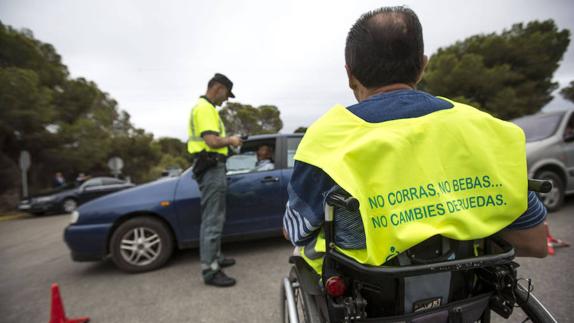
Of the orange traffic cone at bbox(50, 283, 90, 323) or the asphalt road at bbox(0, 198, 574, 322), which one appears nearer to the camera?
the orange traffic cone at bbox(50, 283, 90, 323)

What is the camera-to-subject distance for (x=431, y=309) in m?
0.87

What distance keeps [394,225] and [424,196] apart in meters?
0.13

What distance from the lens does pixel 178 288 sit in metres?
2.68

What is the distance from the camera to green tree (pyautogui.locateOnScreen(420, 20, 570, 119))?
15.7 meters

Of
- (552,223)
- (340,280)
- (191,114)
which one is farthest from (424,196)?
(552,223)

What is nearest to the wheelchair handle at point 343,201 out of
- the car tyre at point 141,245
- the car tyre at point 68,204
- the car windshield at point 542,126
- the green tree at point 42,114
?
the car tyre at point 141,245

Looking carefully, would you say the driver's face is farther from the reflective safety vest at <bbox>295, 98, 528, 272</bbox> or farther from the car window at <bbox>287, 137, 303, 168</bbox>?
the reflective safety vest at <bbox>295, 98, 528, 272</bbox>

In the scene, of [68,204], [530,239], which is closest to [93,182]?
[68,204]

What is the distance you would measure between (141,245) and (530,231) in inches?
134

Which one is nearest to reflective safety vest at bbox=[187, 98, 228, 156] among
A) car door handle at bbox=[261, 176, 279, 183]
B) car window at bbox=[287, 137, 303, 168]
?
car door handle at bbox=[261, 176, 279, 183]

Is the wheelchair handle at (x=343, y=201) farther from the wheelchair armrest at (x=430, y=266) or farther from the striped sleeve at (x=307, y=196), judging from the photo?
the wheelchair armrest at (x=430, y=266)

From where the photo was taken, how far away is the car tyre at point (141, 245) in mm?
3027

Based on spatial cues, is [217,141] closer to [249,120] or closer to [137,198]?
[137,198]

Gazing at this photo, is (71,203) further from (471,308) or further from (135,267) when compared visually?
(471,308)
